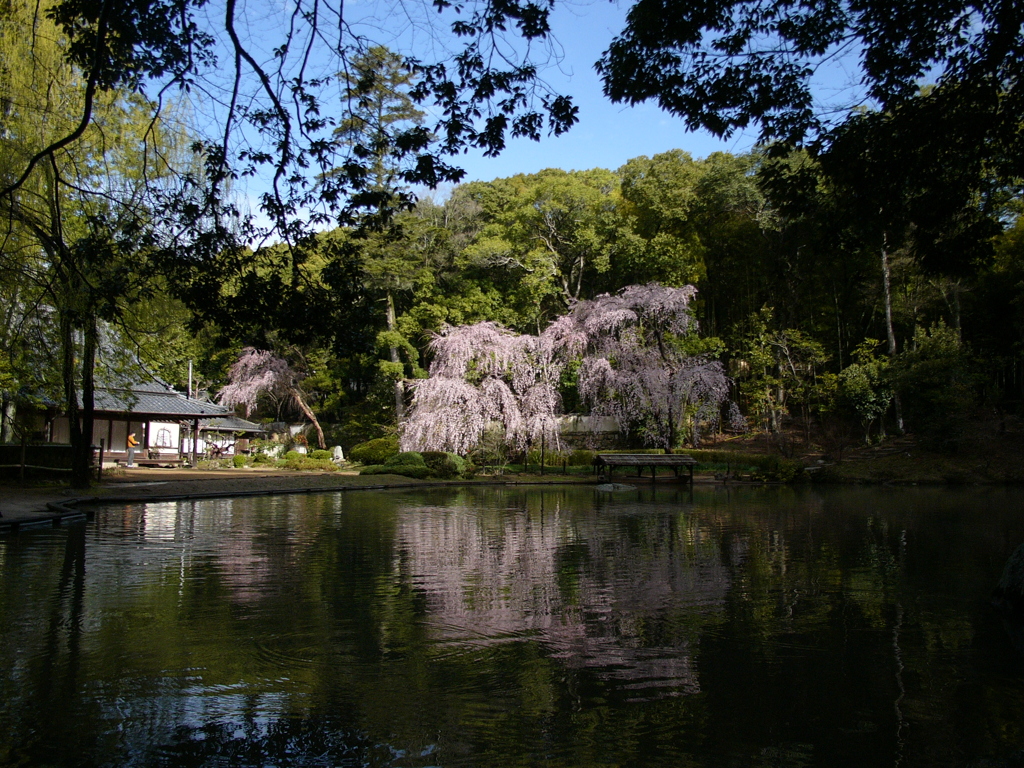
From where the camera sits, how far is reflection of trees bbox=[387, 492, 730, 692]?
5.89 m

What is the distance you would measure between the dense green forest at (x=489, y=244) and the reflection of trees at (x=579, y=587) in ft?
9.56

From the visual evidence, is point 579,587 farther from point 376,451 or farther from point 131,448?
point 131,448

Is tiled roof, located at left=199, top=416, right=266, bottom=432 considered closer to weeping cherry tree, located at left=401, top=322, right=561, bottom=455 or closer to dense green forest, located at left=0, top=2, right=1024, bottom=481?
dense green forest, located at left=0, top=2, right=1024, bottom=481

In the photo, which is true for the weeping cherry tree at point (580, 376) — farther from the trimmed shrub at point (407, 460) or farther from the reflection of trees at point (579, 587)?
the reflection of trees at point (579, 587)

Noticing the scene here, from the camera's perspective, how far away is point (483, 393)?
1292 inches

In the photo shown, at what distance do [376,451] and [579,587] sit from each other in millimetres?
27972

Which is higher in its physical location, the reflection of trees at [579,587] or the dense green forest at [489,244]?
the dense green forest at [489,244]

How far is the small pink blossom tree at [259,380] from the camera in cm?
4081

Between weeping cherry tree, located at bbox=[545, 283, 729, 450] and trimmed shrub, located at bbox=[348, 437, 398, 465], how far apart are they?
919 cm

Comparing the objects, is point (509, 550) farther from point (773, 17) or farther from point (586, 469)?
point (586, 469)

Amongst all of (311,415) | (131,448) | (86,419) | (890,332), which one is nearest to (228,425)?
(311,415)

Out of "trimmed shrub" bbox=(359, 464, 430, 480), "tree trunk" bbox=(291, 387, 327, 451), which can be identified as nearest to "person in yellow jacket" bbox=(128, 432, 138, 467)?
"tree trunk" bbox=(291, 387, 327, 451)

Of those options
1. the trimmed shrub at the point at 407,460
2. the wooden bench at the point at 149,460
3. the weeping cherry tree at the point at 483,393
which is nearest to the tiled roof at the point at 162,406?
the wooden bench at the point at 149,460

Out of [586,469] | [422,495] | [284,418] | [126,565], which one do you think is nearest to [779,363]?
[586,469]
